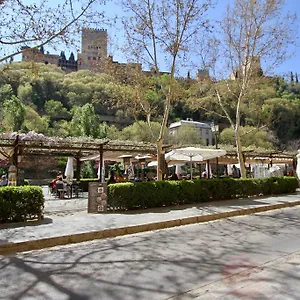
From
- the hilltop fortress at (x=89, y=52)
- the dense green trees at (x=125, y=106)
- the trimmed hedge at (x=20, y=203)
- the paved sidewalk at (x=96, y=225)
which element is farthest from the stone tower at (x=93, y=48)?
the paved sidewalk at (x=96, y=225)

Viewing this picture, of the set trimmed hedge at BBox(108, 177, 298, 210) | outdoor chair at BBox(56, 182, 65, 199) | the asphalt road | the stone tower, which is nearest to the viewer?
the asphalt road

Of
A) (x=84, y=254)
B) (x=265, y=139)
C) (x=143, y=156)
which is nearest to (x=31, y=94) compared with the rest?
(x=265, y=139)

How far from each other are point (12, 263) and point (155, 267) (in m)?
2.46

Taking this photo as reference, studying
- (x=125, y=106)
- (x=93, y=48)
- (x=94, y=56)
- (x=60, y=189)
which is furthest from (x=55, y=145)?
(x=93, y=48)

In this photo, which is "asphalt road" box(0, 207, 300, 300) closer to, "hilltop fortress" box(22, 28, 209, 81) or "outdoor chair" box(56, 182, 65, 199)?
"hilltop fortress" box(22, 28, 209, 81)

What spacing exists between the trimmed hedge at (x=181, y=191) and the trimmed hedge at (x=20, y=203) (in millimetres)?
2552

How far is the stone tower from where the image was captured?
10.2 meters

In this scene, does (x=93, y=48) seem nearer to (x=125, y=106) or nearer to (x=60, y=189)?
(x=125, y=106)

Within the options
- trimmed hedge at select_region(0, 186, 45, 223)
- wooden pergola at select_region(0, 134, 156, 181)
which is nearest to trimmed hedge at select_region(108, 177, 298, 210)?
trimmed hedge at select_region(0, 186, 45, 223)

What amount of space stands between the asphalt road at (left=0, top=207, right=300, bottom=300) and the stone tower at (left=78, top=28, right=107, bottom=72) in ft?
20.7

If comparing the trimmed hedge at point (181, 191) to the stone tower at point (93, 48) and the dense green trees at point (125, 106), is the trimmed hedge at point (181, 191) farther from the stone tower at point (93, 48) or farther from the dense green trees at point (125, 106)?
the stone tower at point (93, 48)

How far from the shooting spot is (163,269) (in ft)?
15.7

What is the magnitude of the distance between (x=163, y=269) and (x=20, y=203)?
5.48 metres

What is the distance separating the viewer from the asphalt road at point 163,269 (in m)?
3.90
